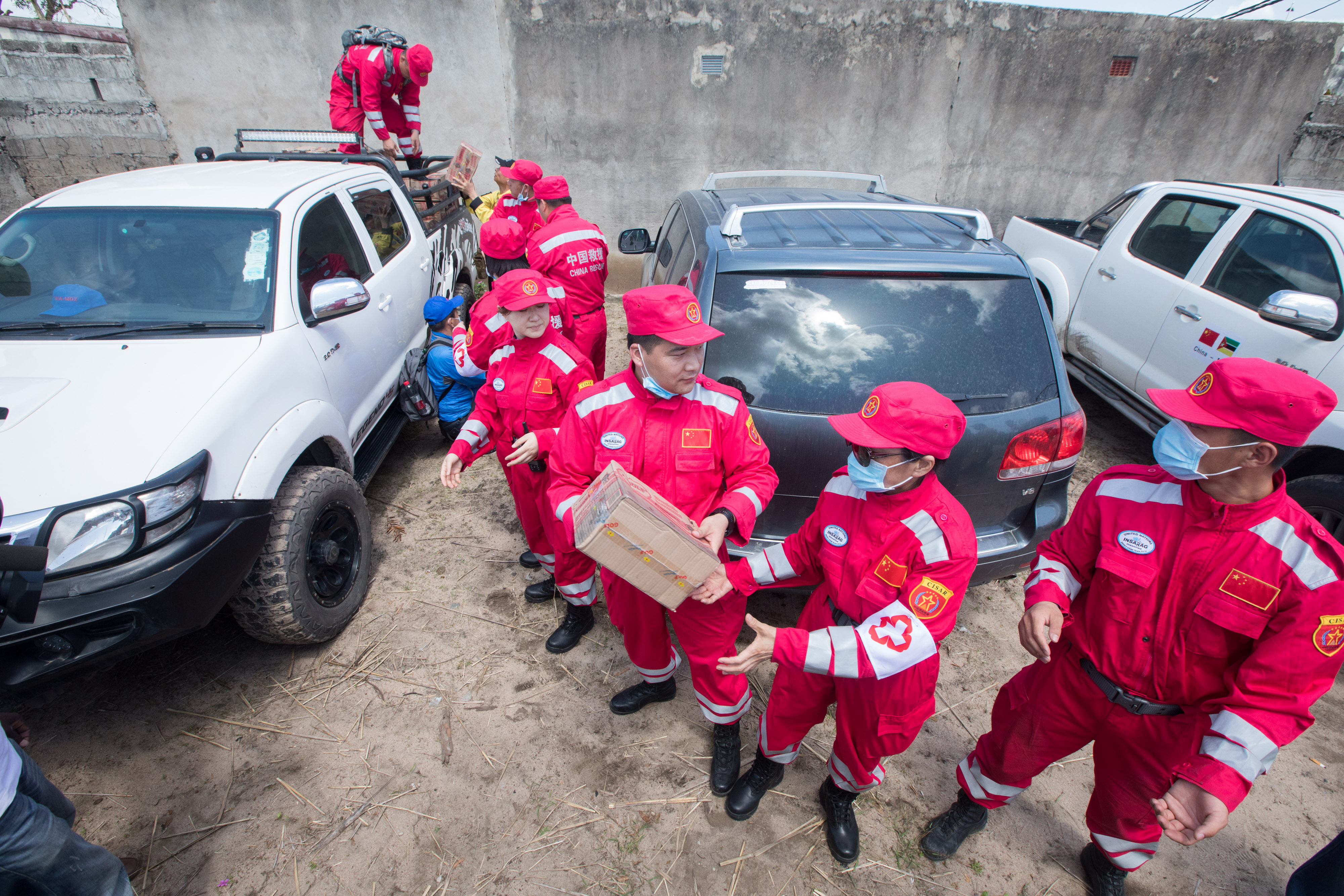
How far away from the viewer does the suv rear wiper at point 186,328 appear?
8.95 feet

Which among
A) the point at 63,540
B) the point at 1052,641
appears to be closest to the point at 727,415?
the point at 1052,641

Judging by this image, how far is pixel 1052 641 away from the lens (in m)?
1.76

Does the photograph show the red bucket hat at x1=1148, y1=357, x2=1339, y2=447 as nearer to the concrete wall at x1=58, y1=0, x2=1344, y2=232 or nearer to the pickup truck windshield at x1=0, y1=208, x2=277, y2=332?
the pickup truck windshield at x1=0, y1=208, x2=277, y2=332

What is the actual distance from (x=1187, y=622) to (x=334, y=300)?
3.64 meters

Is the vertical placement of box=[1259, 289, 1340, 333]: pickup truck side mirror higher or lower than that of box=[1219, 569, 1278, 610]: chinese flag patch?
higher

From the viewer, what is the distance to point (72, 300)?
114 inches

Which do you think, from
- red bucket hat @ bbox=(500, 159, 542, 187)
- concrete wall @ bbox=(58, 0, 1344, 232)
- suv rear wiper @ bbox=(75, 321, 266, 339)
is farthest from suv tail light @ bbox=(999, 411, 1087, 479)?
concrete wall @ bbox=(58, 0, 1344, 232)

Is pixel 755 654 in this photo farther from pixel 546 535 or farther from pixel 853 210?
pixel 853 210

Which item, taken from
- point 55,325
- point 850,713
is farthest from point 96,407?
point 850,713

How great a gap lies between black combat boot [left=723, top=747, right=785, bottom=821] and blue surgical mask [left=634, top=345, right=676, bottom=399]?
4.68ft

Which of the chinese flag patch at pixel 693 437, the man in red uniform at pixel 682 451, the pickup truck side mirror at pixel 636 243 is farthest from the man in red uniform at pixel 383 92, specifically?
the chinese flag patch at pixel 693 437

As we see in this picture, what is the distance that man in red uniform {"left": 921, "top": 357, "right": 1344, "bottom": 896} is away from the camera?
4.87 ft

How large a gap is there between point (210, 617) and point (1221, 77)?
11.8 meters

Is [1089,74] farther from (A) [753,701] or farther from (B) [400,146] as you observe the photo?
(A) [753,701]
